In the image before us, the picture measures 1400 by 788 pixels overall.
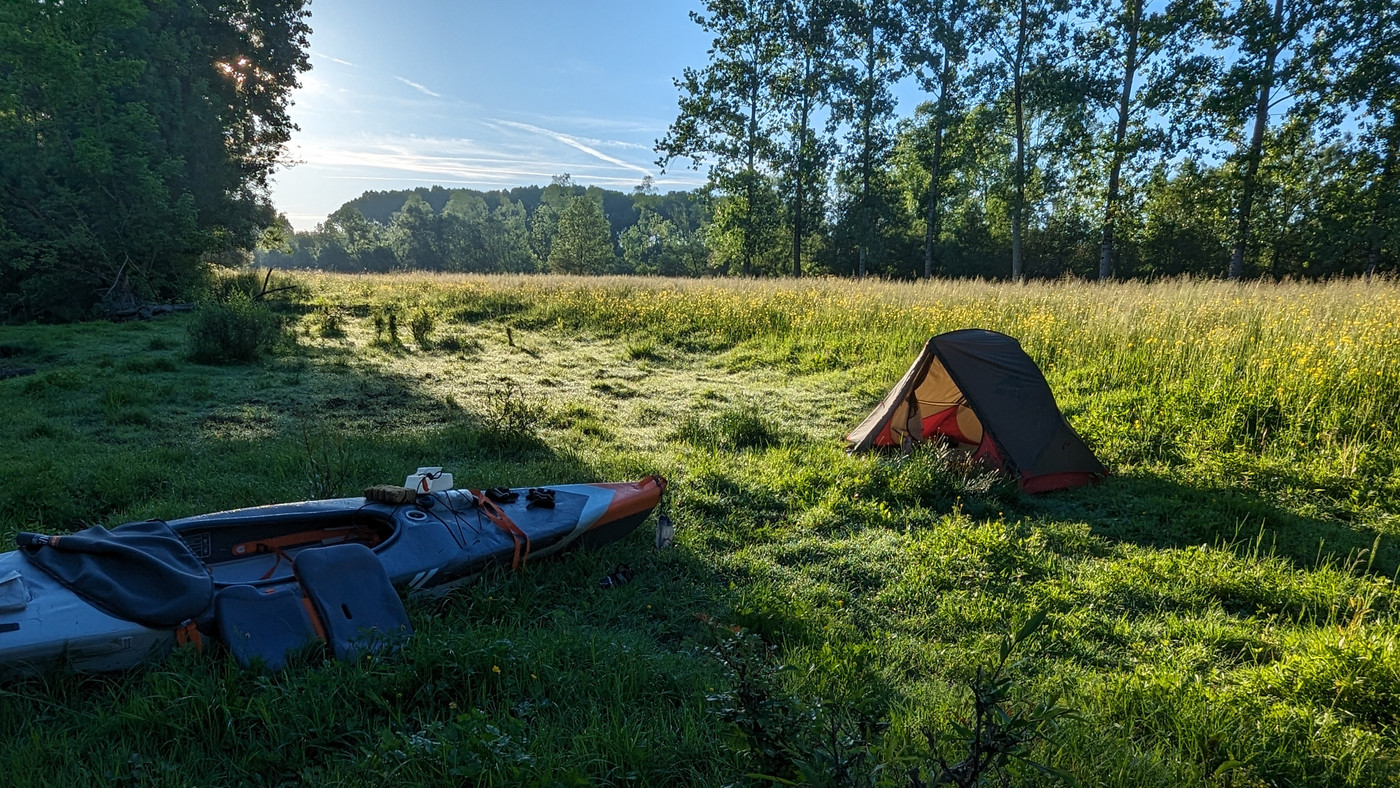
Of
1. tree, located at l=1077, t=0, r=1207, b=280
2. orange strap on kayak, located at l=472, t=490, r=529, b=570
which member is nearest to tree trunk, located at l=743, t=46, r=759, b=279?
tree, located at l=1077, t=0, r=1207, b=280

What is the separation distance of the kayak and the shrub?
874 cm

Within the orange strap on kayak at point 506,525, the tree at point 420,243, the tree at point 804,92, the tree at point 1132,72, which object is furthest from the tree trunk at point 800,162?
the tree at point 420,243

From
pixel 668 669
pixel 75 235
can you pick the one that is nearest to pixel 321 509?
pixel 668 669

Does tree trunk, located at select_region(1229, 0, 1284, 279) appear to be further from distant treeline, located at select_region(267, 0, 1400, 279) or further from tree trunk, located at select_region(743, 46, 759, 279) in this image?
tree trunk, located at select_region(743, 46, 759, 279)

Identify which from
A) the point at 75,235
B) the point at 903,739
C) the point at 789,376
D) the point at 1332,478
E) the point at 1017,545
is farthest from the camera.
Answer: the point at 75,235

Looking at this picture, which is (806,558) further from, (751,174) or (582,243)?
(582,243)

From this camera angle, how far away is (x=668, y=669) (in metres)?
2.76

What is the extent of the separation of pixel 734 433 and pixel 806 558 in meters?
2.68

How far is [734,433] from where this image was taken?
679cm

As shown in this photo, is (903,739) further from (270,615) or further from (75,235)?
(75,235)

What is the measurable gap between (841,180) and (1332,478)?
87.4 ft

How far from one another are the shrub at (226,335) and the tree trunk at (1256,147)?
2386 centimetres

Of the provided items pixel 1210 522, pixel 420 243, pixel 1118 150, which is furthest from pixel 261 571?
pixel 420 243

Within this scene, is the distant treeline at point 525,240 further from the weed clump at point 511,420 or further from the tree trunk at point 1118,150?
the weed clump at point 511,420
